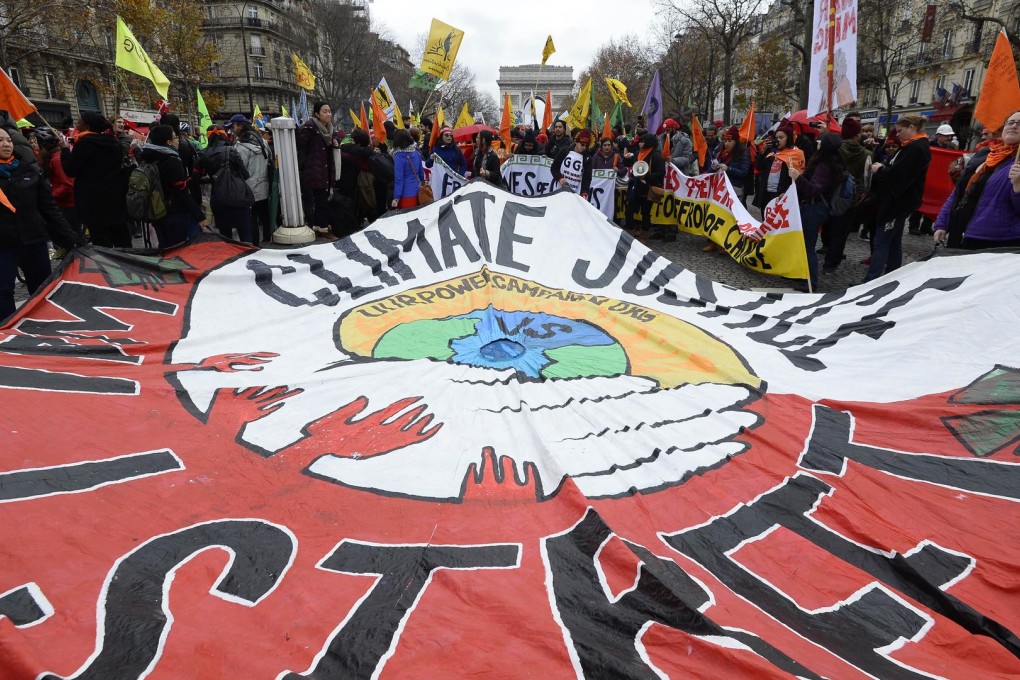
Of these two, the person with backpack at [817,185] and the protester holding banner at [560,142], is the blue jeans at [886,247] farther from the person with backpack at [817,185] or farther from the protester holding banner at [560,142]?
the protester holding banner at [560,142]

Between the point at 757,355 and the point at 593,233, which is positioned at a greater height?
the point at 593,233

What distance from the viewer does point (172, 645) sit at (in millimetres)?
1822

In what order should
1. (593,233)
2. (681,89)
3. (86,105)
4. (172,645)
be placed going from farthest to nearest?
(681,89) → (86,105) → (593,233) → (172,645)

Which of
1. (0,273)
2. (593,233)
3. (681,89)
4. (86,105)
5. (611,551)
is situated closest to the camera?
(611,551)

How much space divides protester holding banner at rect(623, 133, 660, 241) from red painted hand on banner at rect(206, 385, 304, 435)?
23.6 ft

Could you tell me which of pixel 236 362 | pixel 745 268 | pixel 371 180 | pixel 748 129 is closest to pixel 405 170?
pixel 371 180

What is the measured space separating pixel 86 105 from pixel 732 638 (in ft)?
161

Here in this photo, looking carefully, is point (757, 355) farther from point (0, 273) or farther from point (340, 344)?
point (0, 273)

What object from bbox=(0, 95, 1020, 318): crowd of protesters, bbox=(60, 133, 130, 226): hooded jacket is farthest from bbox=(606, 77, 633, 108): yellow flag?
bbox=(60, 133, 130, 226): hooded jacket

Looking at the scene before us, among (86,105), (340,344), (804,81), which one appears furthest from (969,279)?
(86,105)

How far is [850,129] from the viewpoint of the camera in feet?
23.8

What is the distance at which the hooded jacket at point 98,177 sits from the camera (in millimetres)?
6031

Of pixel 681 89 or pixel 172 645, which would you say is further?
pixel 681 89

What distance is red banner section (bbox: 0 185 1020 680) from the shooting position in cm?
192
